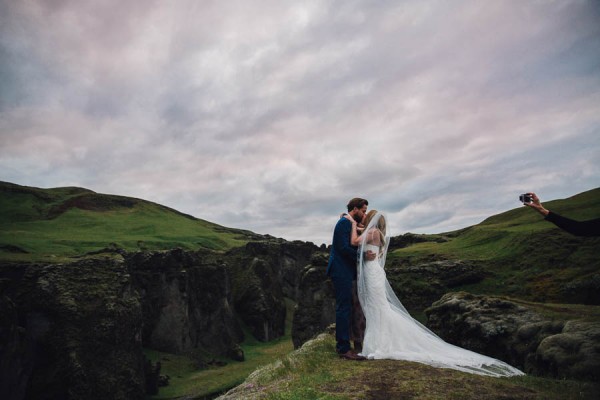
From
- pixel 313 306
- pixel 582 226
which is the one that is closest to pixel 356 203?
pixel 582 226

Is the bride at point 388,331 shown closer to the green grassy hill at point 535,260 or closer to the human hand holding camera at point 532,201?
the human hand holding camera at point 532,201

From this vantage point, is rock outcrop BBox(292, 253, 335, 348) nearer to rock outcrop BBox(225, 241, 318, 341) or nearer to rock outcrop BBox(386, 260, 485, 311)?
rock outcrop BBox(386, 260, 485, 311)

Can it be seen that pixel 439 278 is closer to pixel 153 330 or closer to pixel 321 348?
pixel 321 348

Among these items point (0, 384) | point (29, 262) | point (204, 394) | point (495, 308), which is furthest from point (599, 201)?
point (29, 262)

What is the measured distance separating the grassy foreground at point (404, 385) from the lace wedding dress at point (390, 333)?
2.69 ft

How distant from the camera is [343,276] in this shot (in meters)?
13.0

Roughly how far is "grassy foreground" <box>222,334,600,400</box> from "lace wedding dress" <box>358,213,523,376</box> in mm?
821

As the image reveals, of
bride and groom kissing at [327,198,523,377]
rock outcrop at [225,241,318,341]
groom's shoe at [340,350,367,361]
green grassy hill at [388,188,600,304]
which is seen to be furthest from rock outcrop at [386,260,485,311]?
rock outcrop at [225,241,318,341]

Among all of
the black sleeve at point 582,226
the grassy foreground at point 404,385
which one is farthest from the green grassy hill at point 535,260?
the black sleeve at point 582,226

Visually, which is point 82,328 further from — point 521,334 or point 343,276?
point 521,334

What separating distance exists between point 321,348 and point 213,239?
148069mm

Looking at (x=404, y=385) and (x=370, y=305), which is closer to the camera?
(x=404, y=385)

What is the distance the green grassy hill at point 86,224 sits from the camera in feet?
338

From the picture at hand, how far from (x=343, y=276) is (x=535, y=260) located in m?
26.9
